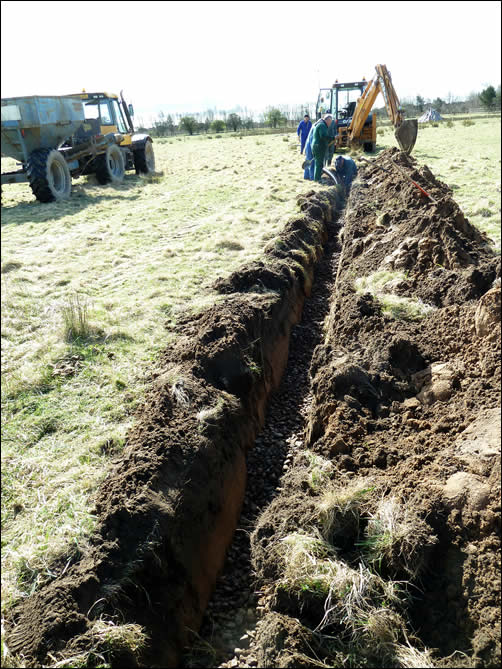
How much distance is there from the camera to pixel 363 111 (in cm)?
1794

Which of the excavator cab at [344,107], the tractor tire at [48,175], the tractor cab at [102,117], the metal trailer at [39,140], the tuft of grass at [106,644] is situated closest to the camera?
the tuft of grass at [106,644]

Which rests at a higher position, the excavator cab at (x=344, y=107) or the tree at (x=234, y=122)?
the tree at (x=234, y=122)

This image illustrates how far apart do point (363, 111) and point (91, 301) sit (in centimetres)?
1504

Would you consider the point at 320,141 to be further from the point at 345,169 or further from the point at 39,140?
the point at 39,140

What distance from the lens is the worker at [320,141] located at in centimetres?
1273

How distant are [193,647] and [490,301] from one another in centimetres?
338

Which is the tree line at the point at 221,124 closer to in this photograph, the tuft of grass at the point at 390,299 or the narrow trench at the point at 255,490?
the tuft of grass at the point at 390,299

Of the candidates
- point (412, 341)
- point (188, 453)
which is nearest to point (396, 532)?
point (188, 453)

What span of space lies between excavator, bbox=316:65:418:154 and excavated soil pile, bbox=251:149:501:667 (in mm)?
12866

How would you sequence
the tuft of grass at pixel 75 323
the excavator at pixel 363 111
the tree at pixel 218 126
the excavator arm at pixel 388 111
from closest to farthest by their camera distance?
1. the tuft of grass at pixel 75 323
2. the excavator arm at pixel 388 111
3. the excavator at pixel 363 111
4. the tree at pixel 218 126

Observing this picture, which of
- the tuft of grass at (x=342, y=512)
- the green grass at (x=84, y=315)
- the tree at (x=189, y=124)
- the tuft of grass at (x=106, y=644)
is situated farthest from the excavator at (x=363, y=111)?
the tree at (x=189, y=124)

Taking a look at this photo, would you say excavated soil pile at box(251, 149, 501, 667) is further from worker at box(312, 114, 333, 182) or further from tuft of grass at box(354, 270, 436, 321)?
worker at box(312, 114, 333, 182)

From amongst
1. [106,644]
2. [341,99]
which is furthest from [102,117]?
[106,644]

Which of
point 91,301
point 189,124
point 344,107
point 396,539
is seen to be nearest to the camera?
point 396,539
